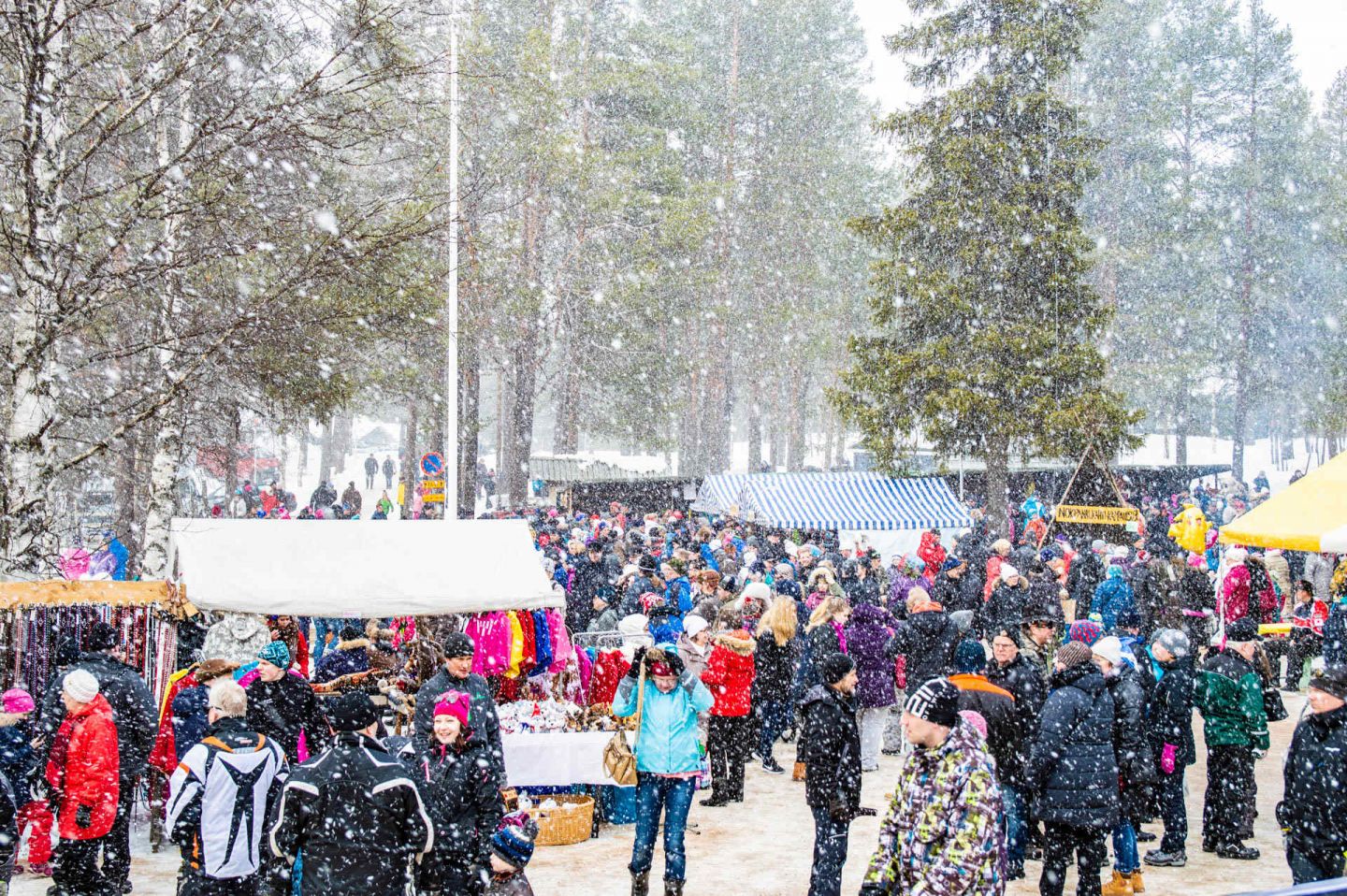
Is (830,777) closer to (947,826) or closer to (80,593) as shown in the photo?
(947,826)

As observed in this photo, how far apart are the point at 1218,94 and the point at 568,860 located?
4772 centimetres

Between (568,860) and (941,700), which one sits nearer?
(941,700)

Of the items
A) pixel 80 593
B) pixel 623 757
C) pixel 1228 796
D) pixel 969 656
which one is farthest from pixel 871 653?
pixel 80 593

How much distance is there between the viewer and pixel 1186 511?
20125mm

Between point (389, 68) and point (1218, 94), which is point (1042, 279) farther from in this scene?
point (1218, 94)

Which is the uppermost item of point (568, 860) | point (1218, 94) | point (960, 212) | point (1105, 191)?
point (1218, 94)

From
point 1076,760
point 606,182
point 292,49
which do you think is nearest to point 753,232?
point 606,182

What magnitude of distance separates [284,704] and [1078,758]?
15.3 feet

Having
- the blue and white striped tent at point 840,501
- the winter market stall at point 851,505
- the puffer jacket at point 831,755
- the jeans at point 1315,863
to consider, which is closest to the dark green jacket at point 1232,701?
the jeans at point 1315,863

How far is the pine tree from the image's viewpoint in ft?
80.7

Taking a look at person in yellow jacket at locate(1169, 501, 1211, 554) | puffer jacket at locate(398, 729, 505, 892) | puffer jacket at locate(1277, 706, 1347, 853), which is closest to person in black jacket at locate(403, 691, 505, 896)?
puffer jacket at locate(398, 729, 505, 892)

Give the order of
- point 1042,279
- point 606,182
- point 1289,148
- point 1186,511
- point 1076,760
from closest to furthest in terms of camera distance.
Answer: point 1076,760
point 1186,511
point 1042,279
point 606,182
point 1289,148

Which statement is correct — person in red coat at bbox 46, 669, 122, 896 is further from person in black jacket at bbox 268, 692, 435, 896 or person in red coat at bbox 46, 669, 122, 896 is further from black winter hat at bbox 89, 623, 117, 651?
person in black jacket at bbox 268, 692, 435, 896

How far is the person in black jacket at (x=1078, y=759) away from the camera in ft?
20.2
